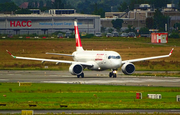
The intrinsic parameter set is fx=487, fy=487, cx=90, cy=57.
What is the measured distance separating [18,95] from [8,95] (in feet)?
2.75

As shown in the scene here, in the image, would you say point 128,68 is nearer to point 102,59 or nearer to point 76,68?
point 102,59

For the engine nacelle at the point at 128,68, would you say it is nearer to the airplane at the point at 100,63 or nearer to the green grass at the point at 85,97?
the airplane at the point at 100,63

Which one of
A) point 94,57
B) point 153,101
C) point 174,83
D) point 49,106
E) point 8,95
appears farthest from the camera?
point 94,57

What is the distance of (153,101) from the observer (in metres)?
37.5

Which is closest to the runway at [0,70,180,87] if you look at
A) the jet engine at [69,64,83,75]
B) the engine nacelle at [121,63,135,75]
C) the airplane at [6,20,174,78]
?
the jet engine at [69,64,83,75]

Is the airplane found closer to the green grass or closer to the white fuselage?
the white fuselage

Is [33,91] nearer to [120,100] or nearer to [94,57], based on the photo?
[120,100]

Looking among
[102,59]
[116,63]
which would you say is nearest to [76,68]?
[102,59]

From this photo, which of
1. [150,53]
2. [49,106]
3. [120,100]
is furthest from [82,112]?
[150,53]

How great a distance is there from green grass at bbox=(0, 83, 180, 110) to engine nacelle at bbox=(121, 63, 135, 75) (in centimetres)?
1639

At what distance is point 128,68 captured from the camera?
65.8 metres

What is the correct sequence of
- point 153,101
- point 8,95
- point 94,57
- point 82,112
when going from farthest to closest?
point 94,57, point 8,95, point 153,101, point 82,112

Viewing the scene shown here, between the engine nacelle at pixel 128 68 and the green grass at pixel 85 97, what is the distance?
1639 cm

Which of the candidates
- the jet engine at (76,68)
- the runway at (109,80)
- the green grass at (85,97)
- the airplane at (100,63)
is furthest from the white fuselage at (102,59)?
the green grass at (85,97)
